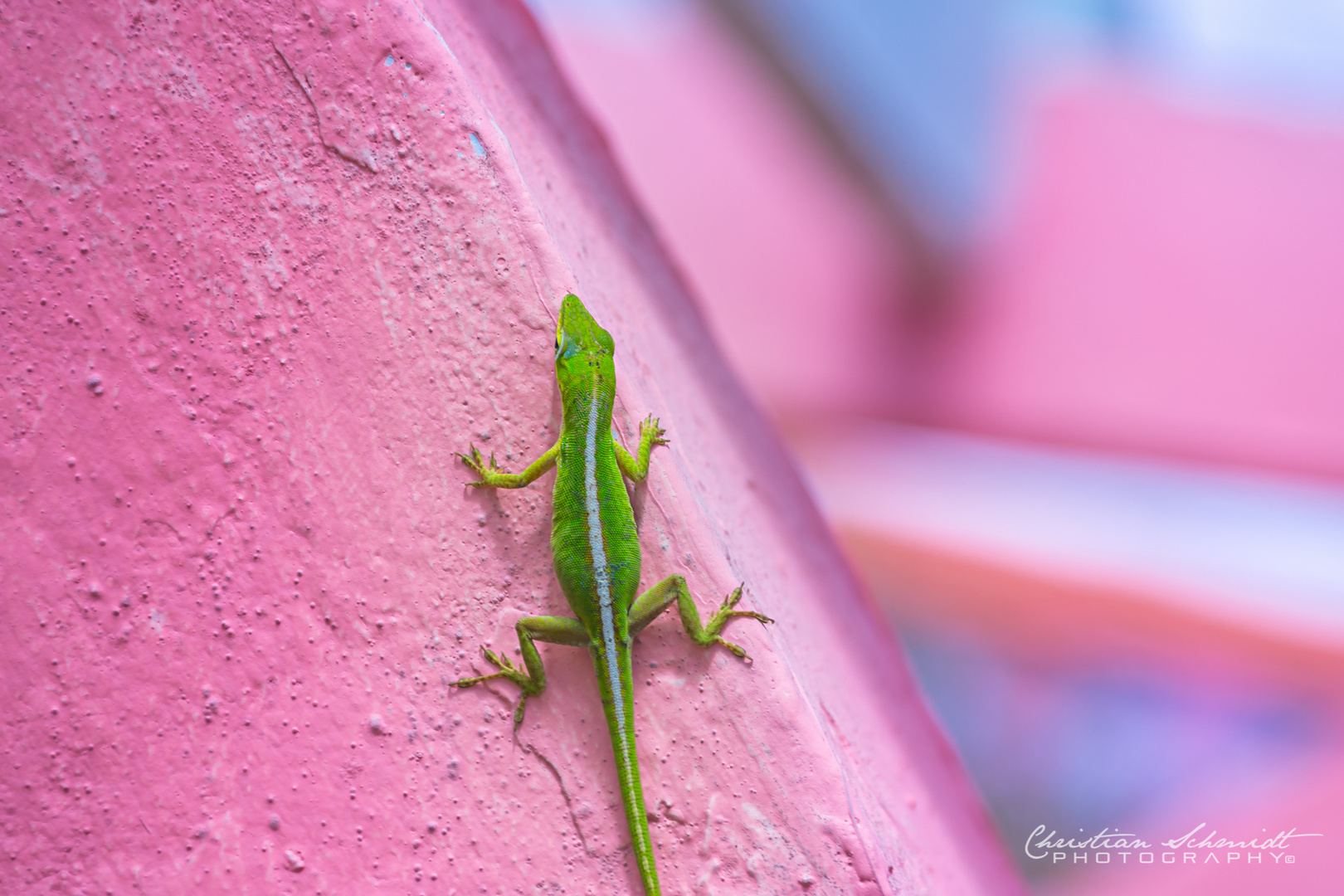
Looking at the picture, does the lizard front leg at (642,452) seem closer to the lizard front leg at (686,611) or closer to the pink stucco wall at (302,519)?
the pink stucco wall at (302,519)

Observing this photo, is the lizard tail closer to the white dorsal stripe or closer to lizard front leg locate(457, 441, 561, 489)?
the white dorsal stripe

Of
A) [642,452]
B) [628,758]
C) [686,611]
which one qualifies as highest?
[642,452]

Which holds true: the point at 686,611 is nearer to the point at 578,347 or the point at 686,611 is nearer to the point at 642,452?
the point at 642,452

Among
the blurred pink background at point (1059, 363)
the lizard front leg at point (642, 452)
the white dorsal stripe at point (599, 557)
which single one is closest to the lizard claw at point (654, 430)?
the lizard front leg at point (642, 452)

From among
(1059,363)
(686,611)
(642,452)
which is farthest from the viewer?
(1059,363)

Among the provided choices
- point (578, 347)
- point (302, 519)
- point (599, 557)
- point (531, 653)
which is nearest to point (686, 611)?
point (599, 557)

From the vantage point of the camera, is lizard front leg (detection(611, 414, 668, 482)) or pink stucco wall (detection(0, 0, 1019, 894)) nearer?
pink stucco wall (detection(0, 0, 1019, 894))

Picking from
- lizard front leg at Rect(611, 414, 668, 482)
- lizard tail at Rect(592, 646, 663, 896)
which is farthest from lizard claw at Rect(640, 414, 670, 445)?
lizard tail at Rect(592, 646, 663, 896)

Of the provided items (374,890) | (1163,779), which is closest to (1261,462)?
(1163,779)
